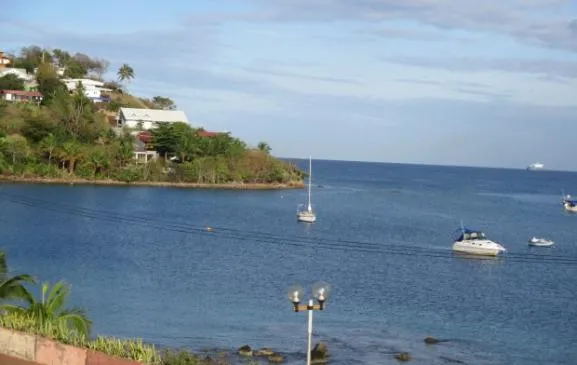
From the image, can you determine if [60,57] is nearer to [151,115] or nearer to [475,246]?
[151,115]

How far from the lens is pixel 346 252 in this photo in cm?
6191

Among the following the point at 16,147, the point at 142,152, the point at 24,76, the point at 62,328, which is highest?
the point at 24,76

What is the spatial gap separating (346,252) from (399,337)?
2756 centimetres

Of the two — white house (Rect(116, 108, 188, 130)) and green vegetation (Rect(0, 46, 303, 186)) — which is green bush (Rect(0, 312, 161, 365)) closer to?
green vegetation (Rect(0, 46, 303, 186))

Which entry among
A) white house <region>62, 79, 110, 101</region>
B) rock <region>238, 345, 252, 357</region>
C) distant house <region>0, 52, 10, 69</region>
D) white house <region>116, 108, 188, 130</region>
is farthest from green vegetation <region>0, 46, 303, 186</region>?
rock <region>238, 345, 252, 357</region>

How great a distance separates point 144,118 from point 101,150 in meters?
21.8

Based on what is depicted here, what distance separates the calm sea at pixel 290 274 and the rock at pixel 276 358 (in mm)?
516

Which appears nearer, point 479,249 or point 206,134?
point 479,249

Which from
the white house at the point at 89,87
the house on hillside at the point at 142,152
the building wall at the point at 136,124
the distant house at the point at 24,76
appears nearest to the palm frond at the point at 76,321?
the house on hillside at the point at 142,152

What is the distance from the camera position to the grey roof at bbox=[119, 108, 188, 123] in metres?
128

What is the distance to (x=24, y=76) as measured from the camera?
5340 inches

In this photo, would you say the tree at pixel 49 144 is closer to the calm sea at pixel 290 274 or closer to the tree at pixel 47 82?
the calm sea at pixel 290 274

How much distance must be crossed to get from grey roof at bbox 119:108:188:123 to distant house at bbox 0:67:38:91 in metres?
15.3

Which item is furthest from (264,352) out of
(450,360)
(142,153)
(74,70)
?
(74,70)
